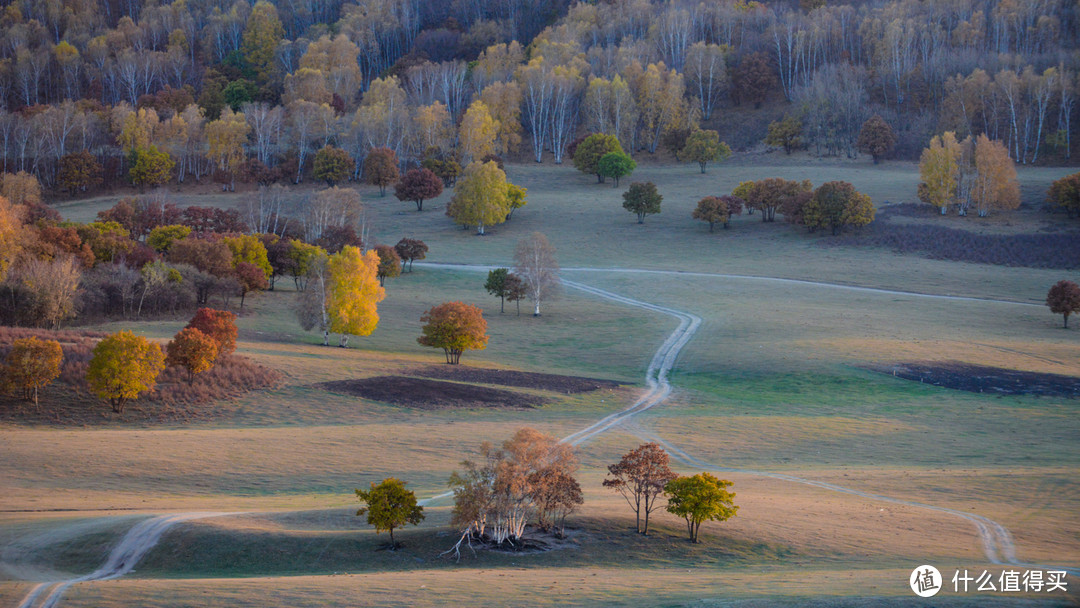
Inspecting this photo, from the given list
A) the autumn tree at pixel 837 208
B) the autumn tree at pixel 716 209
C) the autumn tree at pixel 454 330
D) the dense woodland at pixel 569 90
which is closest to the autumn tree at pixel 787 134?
the dense woodland at pixel 569 90

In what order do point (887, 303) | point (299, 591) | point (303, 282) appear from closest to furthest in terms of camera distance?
1. point (299, 591)
2. point (887, 303)
3. point (303, 282)

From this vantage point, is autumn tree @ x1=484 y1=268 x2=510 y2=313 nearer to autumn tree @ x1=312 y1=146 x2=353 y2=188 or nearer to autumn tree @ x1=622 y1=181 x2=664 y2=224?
autumn tree @ x1=622 y1=181 x2=664 y2=224

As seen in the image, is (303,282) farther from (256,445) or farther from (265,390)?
(256,445)

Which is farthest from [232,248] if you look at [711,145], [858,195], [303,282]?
[711,145]

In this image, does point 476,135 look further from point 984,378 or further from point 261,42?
point 984,378

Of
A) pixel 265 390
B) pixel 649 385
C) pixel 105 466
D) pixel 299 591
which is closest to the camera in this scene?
pixel 299 591

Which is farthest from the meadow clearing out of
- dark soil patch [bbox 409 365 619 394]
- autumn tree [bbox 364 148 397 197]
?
autumn tree [bbox 364 148 397 197]
